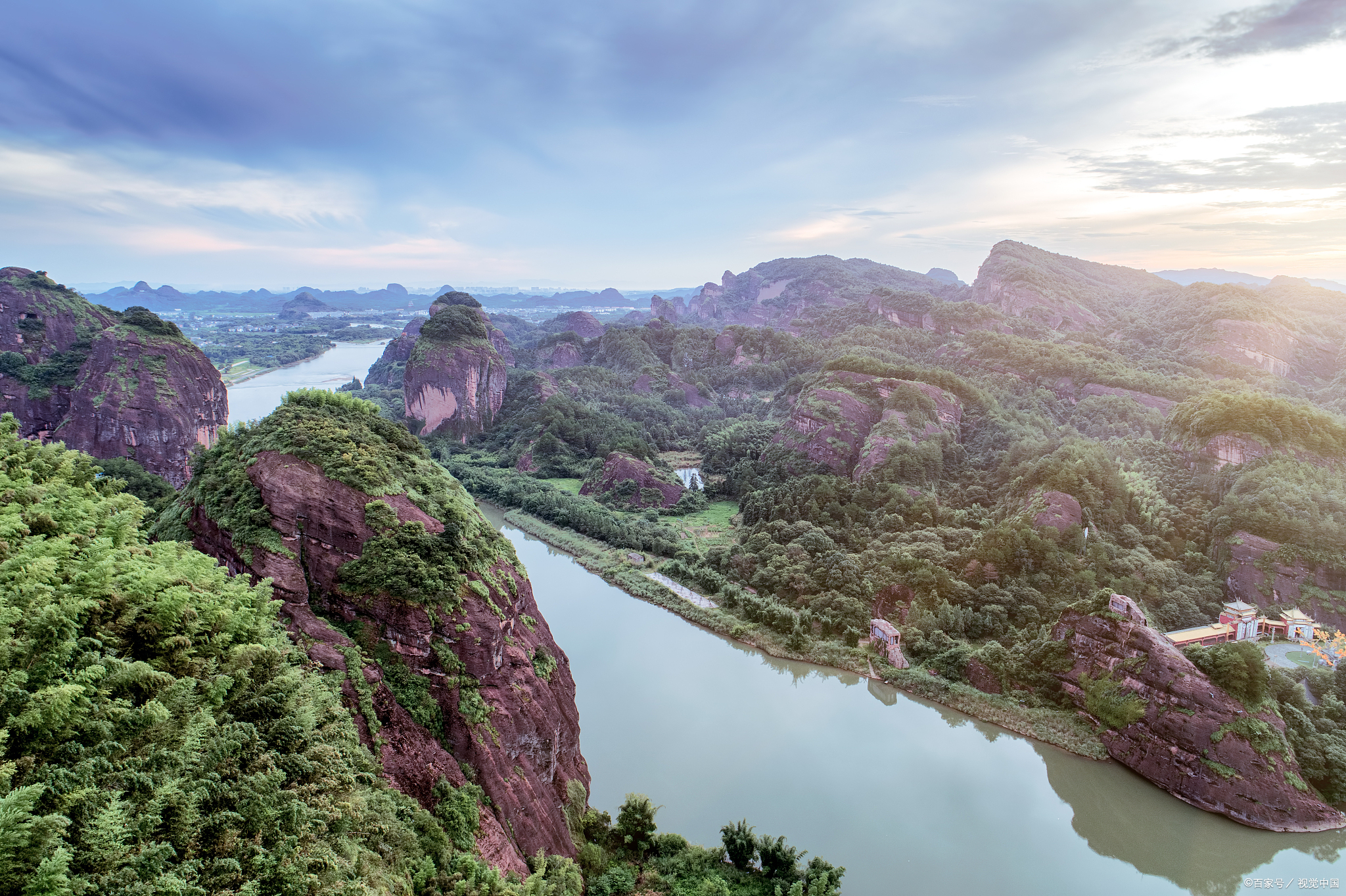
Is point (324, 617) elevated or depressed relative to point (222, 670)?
depressed

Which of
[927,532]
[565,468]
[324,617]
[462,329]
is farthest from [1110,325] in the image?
[324,617]

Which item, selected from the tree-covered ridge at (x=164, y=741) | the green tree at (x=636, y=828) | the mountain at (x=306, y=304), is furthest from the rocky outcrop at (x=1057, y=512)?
the mountain at (x=306, y=304)

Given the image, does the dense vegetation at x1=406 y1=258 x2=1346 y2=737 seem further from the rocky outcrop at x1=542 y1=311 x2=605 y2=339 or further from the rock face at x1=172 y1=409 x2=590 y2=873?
the rocky outcrop at x1=542 y1=311 x2=605 y2=339

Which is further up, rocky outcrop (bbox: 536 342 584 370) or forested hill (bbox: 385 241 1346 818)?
rocky outcrop (bbox: 536 342 584 370)

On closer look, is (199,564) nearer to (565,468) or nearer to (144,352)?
(144,352)

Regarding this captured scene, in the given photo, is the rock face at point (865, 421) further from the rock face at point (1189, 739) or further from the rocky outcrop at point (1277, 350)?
the rocky outcrop at point (1277, 350)

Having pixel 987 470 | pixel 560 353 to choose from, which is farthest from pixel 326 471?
pixel 560 353

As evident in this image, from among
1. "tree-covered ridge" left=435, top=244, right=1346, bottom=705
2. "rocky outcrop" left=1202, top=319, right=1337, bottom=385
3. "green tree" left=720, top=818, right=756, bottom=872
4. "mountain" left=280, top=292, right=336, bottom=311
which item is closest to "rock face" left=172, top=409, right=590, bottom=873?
"green tree" left=720, top=818, right=756, bottom=872
